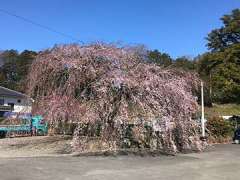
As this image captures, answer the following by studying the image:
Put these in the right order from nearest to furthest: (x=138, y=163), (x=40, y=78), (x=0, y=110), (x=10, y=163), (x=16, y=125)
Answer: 1. (x=10, y=163)
2. (x=138, y=163)
3. (x=40, y=78)
4. (x=16, y=125)
5. (x=0, y=110)

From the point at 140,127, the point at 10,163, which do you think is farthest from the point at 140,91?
the point at 10,163

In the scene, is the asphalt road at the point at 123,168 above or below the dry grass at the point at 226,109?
below

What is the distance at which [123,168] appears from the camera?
50.2 ft

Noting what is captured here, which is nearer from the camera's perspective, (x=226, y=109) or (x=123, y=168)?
(x=123, y=168)

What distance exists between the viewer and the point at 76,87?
21266 millimetres

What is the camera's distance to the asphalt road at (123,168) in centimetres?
1345

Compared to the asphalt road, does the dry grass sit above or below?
above

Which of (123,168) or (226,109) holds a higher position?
(226,109)

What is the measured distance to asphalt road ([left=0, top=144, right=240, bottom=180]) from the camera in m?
13.5

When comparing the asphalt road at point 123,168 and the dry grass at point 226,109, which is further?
the dry grass at point 226,109

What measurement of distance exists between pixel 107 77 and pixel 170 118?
3.28 m

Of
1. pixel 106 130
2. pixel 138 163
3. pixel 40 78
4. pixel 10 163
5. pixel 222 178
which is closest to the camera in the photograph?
pixel 222 178

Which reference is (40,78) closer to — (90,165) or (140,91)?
(140,91)

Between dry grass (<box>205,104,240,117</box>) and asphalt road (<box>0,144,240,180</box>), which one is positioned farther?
dry grass (<box>205,104,240,117</box>)
